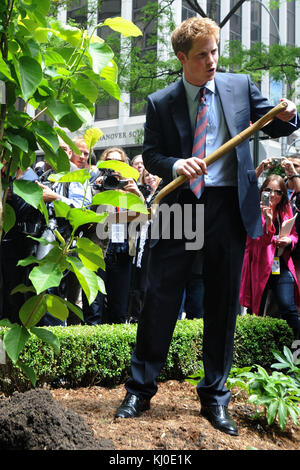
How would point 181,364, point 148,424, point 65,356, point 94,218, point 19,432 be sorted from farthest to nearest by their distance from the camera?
1. point 181,364
2. point 65,356
3. point 148,424
4. point 19,432
5. point 94,218

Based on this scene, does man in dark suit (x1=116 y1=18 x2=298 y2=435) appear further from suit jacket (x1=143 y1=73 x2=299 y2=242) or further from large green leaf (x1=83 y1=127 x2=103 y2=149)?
large green leaf (x1=83 y1=127 x2=103 y2=149)

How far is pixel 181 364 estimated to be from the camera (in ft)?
15.3

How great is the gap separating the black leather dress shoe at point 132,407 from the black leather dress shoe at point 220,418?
14.4 inches

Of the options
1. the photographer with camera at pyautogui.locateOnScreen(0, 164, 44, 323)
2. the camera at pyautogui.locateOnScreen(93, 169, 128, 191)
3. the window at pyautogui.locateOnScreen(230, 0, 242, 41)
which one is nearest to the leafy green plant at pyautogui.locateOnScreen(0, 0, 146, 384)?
the photographer with camera at pyautogui.locateOnScreen(0, 164, 44, 323)

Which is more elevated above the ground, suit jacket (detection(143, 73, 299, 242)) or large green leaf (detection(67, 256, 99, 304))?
suit jacket (detection(143, 73, 299, 242))

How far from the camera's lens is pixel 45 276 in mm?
2074

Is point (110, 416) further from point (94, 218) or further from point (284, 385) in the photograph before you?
point (94, 218)

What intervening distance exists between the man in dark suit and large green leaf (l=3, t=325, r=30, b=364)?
1.16 meters

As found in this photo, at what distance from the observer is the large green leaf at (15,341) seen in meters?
2.17

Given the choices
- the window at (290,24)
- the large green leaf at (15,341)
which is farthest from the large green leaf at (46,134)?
the window at (290,24)

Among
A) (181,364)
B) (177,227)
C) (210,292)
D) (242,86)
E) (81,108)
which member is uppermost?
(242,86)

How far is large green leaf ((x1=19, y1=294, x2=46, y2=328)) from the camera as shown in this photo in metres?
2.33

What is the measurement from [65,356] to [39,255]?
1.40 meters

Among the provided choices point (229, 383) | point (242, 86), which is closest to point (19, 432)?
point (229, 383)
